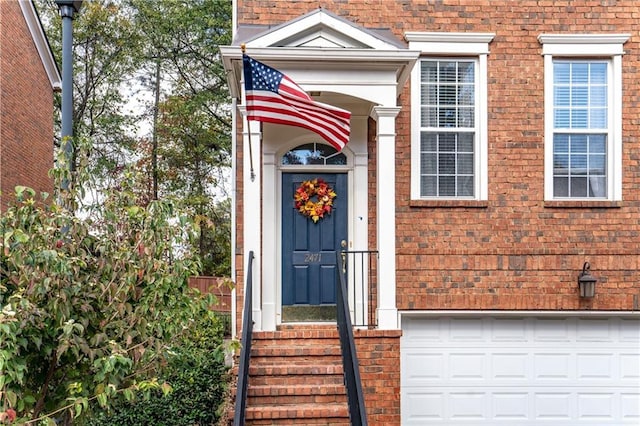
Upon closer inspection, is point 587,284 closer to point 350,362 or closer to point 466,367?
point 466,367

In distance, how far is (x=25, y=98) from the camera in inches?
492

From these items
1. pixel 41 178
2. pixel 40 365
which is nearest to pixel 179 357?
pixel 40 365

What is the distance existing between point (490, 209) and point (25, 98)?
36.8 feet

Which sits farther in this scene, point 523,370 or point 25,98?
point 25,98

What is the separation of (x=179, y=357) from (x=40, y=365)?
3.53 ft

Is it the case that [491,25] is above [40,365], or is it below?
above

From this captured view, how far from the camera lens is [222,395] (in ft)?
23.1

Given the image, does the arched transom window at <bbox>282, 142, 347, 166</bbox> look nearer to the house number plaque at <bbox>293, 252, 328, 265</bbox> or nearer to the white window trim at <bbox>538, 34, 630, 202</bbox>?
the house number plaque at <bbox>293, 252, 328, 265</bbox>

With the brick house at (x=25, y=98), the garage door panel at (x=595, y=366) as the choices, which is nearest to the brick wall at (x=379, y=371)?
the garage door panel at (x=595, y=366)

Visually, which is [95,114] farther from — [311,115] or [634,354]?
[634,354]

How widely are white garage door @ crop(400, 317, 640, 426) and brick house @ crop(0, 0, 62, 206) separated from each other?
28.7 ft

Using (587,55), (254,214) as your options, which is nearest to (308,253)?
(254,214)

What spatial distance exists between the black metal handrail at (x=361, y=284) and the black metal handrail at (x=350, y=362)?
41.7 inches

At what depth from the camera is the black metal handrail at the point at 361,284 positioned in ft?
22.2
